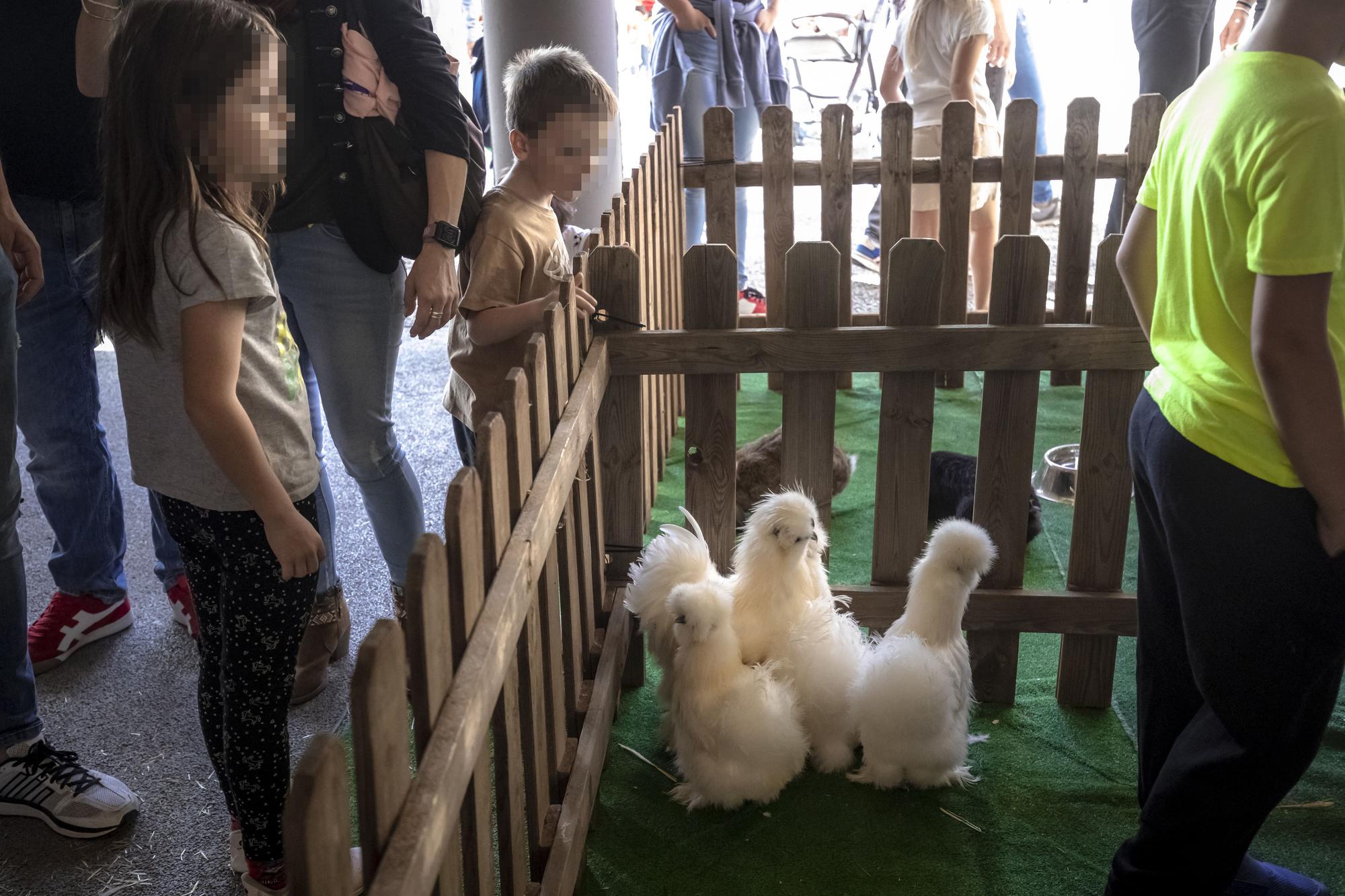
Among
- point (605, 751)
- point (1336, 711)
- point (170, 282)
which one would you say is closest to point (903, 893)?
point (605, 751)

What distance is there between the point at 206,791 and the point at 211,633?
0.76m

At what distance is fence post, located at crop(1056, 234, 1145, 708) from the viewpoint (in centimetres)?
260

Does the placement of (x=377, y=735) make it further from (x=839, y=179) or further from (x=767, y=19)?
(x=767, y=19)

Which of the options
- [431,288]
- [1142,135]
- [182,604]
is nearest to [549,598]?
[431,288]

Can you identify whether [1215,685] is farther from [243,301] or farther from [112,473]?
[112,473]

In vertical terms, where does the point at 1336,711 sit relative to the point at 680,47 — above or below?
below

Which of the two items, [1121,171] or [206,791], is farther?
[1121,171]

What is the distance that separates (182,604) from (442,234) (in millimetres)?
1551

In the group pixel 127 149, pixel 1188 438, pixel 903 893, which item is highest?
pixel 127 149

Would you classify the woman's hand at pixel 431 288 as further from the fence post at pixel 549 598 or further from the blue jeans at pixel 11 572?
the blue jeans at pixel 11 572

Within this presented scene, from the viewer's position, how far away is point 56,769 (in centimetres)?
255

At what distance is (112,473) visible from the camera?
10.6 ft

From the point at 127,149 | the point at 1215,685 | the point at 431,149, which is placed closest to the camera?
the point at 127,149

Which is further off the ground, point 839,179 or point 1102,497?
point 839,179
